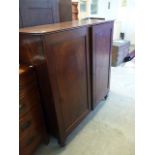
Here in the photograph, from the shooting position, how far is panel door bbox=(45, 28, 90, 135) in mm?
1235

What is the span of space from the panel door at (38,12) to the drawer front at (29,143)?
3.28 ft

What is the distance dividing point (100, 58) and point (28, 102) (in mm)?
960

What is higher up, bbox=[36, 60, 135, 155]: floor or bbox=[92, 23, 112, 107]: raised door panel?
bbox=[92, 23, 112, 107]: raised door panel

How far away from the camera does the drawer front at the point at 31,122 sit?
1269mm

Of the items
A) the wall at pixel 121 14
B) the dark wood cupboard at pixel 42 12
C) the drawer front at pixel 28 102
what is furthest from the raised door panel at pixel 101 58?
the wall at pixel 121 14

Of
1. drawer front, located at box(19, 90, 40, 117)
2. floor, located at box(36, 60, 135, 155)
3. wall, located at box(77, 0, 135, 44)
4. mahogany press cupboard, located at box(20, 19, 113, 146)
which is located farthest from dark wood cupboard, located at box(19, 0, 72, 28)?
wall, located at box(77, 0, 135, 44)

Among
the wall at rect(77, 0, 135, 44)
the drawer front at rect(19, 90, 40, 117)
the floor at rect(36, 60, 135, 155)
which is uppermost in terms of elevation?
the wall at rect(77, 0, 135, 44)

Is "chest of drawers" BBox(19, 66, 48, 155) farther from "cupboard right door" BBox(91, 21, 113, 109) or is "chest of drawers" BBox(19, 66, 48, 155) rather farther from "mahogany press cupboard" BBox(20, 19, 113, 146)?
"cupboard right door" BBox(91, 21, 113, 109)

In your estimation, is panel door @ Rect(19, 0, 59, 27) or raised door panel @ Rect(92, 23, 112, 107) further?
raised door panel @ Rect(92, 23, 112, 107)

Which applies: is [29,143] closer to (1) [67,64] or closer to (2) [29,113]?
(2) [29,113]

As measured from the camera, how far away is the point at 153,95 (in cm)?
88

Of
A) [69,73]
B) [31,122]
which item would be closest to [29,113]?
[31,122]
